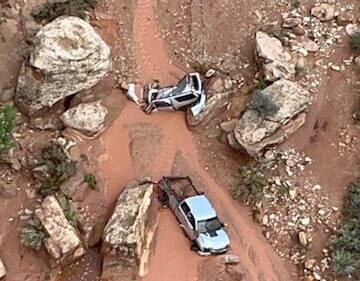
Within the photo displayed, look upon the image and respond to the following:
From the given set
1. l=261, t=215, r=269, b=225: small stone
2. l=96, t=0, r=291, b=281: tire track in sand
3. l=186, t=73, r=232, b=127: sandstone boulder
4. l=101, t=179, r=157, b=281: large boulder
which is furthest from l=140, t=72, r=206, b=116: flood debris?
l=261, t=215, r=269, b=225: small stone

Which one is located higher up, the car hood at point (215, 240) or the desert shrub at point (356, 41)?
the desert shrub at point (356, 41)

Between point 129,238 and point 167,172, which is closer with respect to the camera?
point 129,238

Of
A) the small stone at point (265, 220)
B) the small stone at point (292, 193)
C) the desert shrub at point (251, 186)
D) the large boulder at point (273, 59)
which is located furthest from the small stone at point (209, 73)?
the small stone at point (265, 220)

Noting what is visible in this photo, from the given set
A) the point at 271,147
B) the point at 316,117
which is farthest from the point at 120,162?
the point at 316,117

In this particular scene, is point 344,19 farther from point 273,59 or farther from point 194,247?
point 194,247

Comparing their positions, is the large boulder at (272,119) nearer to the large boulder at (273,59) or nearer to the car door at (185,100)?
the large boulder at (273,59)

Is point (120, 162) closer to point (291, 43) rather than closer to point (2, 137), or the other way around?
point (2, 137)

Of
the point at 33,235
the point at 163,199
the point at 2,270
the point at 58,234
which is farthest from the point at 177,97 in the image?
the point at 2,270
